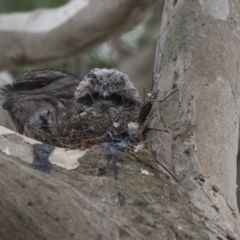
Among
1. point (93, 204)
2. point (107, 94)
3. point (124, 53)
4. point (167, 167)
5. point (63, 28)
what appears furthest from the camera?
point (124, 53)

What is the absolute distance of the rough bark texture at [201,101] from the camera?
9.20 feet

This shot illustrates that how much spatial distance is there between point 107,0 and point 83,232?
169 inches

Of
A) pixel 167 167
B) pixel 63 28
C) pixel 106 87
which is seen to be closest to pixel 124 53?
pixel 63 28

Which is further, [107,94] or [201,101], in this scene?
[107,94]

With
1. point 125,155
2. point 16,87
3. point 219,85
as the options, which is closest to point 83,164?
point 125,155

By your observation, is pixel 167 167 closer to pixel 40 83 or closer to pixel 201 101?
pixel 201 101

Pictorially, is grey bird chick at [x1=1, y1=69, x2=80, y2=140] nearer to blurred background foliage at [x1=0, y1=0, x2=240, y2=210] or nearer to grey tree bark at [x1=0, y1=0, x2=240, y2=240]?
grey tree bark at [x1=0, y1=0, x2=240, y2=240]

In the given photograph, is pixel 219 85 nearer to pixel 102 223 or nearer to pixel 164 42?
pixel 164 42

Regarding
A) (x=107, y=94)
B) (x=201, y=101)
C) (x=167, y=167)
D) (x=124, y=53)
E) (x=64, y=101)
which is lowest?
(x=124, y=53)

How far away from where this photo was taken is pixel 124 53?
9555 millimetres

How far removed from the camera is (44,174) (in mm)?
2533

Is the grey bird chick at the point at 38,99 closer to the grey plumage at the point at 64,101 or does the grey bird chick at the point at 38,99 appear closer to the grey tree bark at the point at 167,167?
the grey plumage at the point at 64,101

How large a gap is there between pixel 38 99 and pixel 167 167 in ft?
6.57

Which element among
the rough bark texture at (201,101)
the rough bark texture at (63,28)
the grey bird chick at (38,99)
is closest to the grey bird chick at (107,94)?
the grey bird chick at (38,99)
